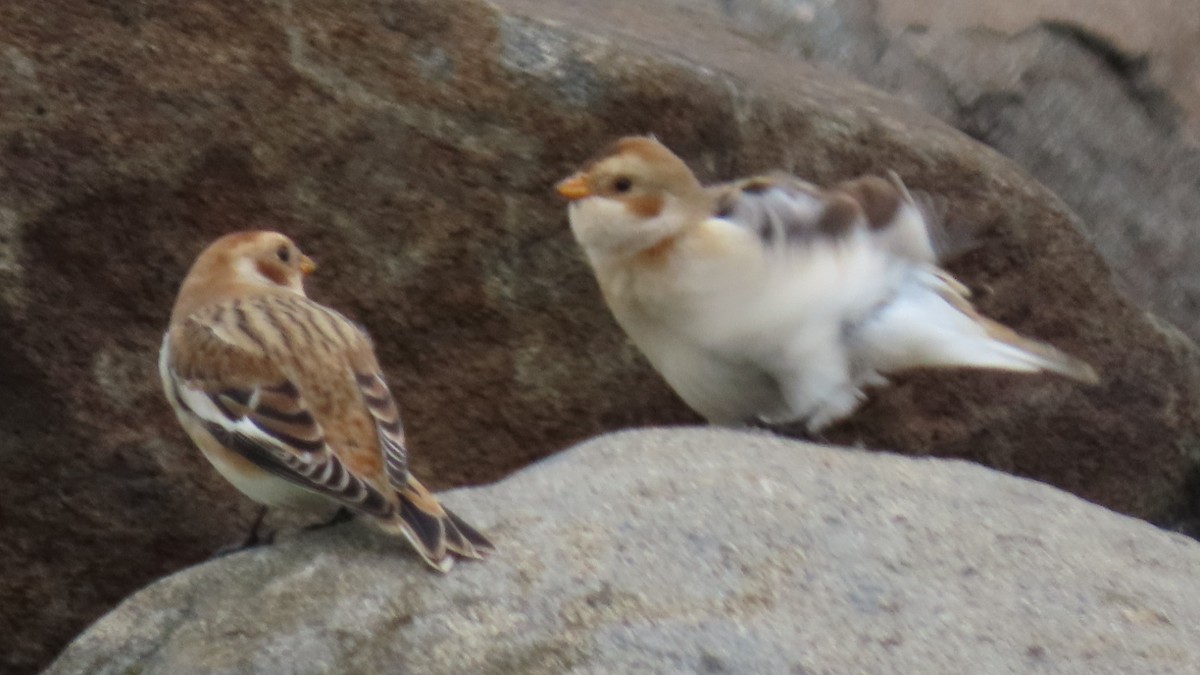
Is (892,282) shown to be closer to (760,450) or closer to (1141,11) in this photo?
(760,450)

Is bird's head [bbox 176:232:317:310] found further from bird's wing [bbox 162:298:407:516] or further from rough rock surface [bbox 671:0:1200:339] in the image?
rough rock surface [bbox 671:0:1200:339]

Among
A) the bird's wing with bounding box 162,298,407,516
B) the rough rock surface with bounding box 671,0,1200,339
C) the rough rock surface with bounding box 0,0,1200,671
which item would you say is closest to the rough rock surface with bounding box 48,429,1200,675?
the bird's wing with bounding box 162,298,407,516

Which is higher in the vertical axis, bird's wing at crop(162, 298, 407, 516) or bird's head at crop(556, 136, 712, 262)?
bird's head at crop(556, 136, 712, 262)

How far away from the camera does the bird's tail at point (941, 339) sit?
14.9 feet

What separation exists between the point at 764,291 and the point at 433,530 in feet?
4.20

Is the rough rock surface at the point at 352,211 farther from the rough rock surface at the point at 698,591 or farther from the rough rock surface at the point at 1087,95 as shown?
the rough rock surface at the point at 698,591

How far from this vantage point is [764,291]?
14.3 ft

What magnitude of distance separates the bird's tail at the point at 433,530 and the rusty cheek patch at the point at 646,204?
47.9 inches

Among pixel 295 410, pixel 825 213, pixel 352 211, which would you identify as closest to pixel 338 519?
pixel 295 410

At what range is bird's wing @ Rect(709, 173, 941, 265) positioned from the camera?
441 cm

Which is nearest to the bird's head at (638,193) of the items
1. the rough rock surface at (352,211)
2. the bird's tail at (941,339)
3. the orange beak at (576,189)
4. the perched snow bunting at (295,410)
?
the orange beak at (576,189)

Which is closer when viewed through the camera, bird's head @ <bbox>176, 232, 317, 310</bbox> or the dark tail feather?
the dark tail feather

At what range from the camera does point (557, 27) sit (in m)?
4.86

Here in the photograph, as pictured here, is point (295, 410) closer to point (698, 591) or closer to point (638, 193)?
point (698, 591)
